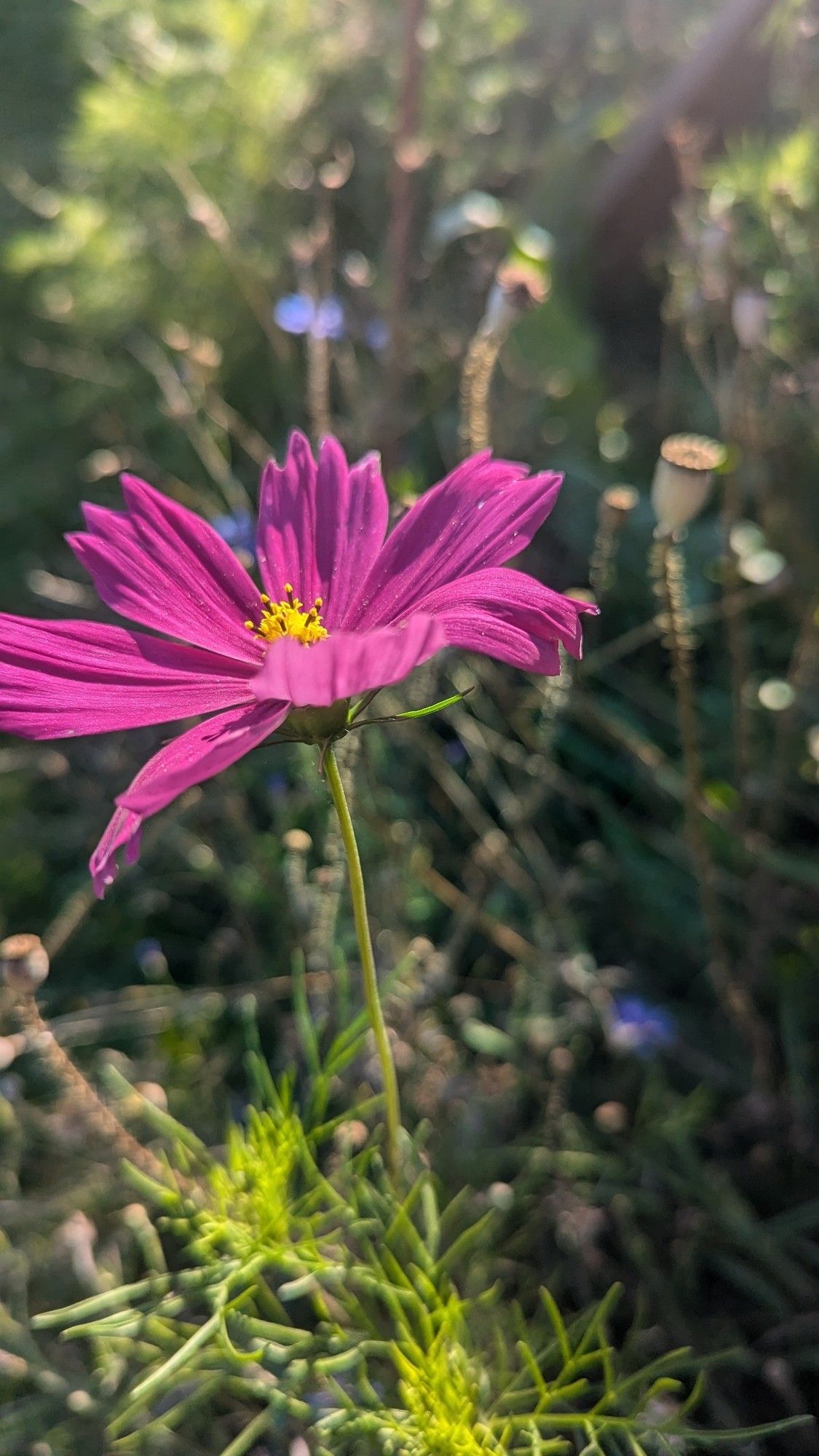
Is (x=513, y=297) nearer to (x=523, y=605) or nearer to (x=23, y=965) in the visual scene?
(x=523, y=605)

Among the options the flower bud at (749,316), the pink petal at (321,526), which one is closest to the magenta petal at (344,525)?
the pink petal at (321,526)

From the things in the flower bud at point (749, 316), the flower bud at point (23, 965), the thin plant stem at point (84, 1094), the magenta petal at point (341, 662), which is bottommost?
the thin plant stem at point (84, 1094)

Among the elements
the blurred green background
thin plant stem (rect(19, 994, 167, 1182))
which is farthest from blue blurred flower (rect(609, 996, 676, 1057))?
thin plant stem (rect(19, 994, 167, 1182))

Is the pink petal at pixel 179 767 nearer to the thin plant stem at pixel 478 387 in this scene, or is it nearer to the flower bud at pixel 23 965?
the flower bud at pixel 23 965

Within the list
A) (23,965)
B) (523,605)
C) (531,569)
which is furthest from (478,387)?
(531,569)

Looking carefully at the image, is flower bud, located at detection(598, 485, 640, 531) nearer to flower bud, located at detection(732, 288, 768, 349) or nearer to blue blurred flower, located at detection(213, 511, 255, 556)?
flower bud, located at detection(732, 288, 768, 349)

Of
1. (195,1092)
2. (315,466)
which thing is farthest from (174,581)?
(195,1092)

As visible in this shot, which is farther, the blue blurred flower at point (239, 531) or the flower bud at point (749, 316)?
the blue blurred flower at point (239, 531)
